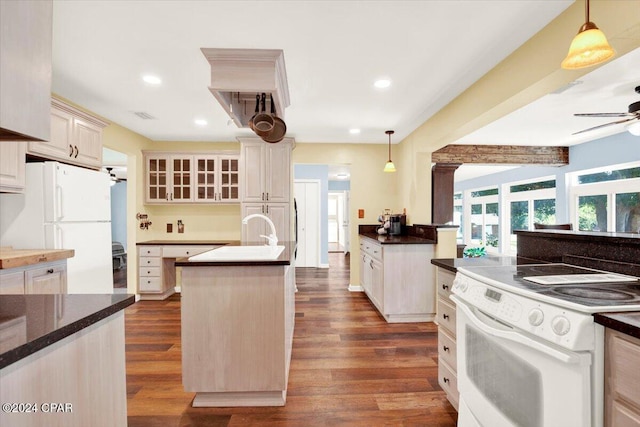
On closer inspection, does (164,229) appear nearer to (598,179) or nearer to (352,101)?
(352,101)

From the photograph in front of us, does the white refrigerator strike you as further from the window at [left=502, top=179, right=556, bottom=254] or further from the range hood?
the window at [left=502, top=179, right=556, bottom=254]

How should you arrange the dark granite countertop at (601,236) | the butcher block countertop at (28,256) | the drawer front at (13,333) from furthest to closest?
1. the butcher block countertop at (28,256)
2. the dark granite countertop at (601,236)
3. the drawer front at (13,333)

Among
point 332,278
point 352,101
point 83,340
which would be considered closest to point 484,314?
point 83,340

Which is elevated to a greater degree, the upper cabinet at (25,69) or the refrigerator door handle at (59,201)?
the upper cabinet at (25,69)

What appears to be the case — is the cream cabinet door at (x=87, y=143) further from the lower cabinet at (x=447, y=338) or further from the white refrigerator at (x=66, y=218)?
the lower cabinet at (x=447, y=338)

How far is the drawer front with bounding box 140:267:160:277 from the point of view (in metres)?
4.31

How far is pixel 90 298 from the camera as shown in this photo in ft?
3.41

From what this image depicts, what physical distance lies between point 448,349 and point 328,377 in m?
0.90

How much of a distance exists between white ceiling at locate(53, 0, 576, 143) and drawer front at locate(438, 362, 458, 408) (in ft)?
6.95

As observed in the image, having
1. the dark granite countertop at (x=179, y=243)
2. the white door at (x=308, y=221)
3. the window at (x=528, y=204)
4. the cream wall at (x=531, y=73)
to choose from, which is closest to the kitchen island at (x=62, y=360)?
the cream wall at (x=531, y=73)

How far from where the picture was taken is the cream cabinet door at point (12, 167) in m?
2.25

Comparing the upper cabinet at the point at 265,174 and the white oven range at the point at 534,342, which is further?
the upper cabinet at the point at 265,174

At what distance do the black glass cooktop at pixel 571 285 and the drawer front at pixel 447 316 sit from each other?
37 centimetres

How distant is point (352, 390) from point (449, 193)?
4.34 m
